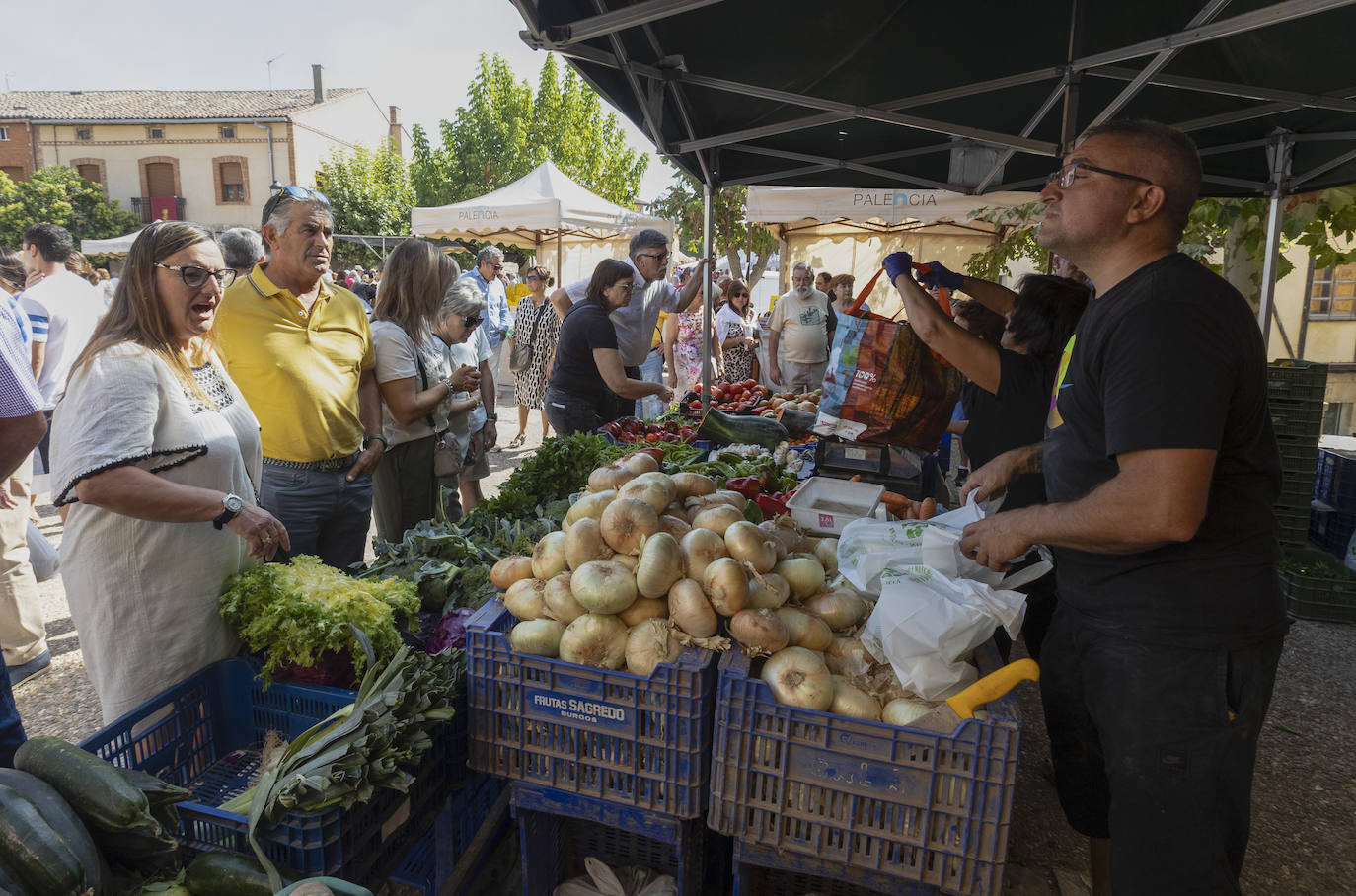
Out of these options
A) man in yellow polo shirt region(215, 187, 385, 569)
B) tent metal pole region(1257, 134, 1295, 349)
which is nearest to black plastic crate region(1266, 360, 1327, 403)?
tent metal pole region(1257, 134, 1295, 349)

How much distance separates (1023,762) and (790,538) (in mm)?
1880

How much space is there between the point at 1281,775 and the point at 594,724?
3272 mm

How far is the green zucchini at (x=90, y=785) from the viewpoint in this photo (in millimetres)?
1511

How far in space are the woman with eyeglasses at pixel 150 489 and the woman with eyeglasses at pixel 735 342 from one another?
24.4 feet

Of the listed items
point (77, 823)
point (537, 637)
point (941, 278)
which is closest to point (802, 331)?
point (941, 278)

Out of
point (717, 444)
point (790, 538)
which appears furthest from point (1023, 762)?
point (717, 444)

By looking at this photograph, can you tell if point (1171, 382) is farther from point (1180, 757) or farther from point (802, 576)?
point (802, 576)

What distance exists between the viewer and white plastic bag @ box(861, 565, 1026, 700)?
1.85 m

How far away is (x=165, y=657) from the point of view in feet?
7.23

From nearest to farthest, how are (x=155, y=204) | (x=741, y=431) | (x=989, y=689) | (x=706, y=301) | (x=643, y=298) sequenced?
(x=989, y=689) → (x=741, y=431) → (x=706, y=301) → (x=643, y=298) → (x=155, y=204)

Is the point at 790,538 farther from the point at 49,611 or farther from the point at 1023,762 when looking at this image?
the point at 49,611

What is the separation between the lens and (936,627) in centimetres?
187

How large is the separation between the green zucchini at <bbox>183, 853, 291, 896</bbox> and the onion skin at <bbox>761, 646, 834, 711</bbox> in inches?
45.0

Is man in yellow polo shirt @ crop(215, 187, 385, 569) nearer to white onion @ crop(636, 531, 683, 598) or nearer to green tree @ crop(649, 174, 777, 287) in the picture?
white onion @ crop(636, 531, 683, 598)
